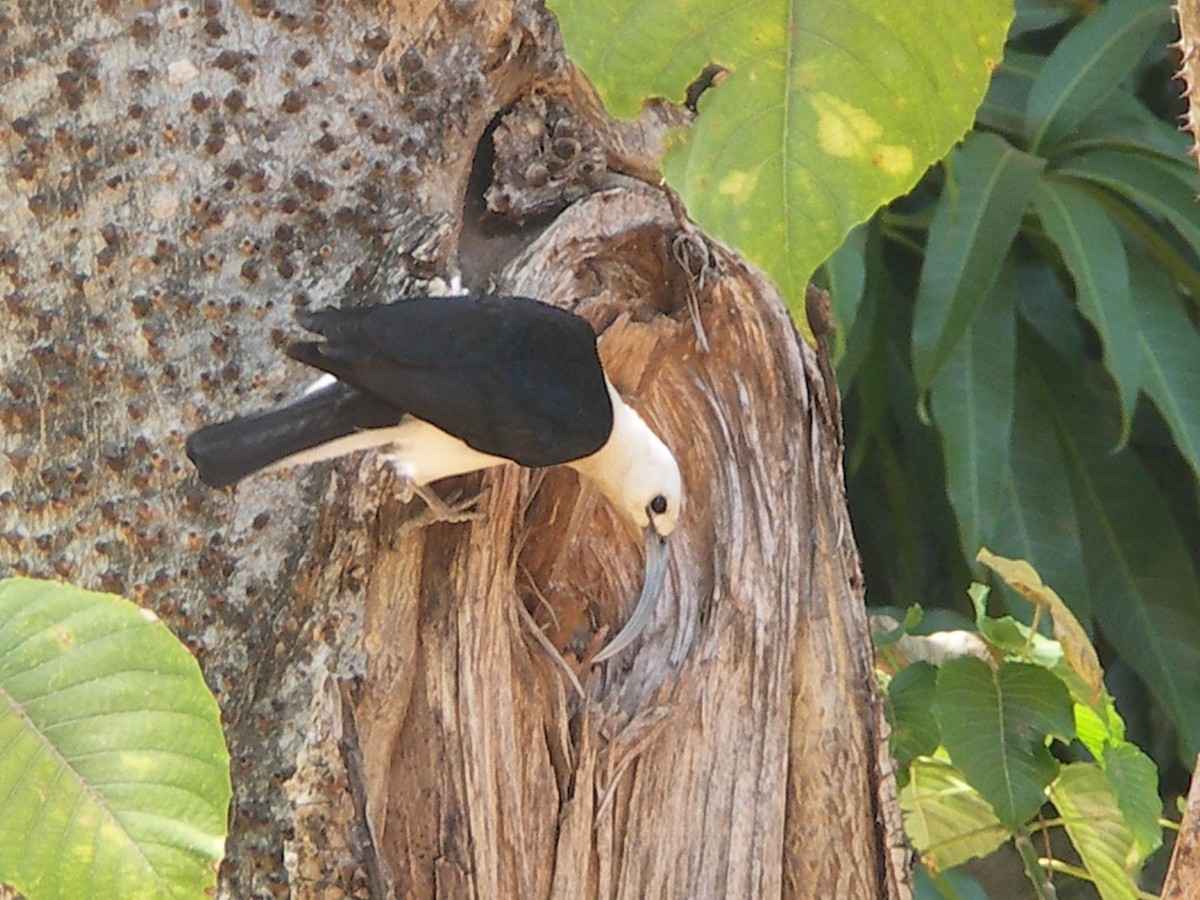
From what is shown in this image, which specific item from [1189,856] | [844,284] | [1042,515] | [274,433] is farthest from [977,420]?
[1189,856]

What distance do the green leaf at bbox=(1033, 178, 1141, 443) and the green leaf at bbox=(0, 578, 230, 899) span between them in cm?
162

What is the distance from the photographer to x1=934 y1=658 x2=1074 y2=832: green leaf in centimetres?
147

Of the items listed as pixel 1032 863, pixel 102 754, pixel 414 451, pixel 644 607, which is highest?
pixel 414 451

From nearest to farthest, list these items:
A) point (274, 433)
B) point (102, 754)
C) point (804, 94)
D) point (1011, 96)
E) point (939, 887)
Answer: point (804, 94)
point (102, 754)
point (274, 433)
point (939, 887)
point (1011, 96)

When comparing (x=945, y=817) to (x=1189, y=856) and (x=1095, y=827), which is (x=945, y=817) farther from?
(x=1189, y=856)

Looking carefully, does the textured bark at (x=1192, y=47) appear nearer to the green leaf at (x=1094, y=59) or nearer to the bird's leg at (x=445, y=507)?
the bird's leg at (x=445, y=507)

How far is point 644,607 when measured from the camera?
1.25 m

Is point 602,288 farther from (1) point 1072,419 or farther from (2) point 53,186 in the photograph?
(1) point 1072,419

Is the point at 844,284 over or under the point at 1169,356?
under

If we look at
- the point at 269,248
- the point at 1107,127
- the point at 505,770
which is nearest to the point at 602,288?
the point at 269,248

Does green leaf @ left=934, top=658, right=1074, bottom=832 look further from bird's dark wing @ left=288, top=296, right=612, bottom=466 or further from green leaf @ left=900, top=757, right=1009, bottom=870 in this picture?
bird's dark wing @ left=288, top=296, right=612, bottom=466

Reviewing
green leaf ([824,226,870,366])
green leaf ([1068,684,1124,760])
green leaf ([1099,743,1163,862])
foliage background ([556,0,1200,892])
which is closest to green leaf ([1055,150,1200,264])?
foliage background ([556,0,1200,892])

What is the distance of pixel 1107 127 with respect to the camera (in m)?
2.23

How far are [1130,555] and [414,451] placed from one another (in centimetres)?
152
